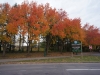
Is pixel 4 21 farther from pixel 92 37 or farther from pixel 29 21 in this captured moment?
pixel 92 37

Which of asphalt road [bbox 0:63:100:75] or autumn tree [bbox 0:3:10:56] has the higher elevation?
autumn tree [bbox 0:3:10:56]

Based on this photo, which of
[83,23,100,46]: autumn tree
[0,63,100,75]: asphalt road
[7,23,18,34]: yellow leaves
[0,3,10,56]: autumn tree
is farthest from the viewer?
[83,23,100,46]: autumn tree

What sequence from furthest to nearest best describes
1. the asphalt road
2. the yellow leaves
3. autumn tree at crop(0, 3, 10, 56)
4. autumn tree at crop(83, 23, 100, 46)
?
1. autumn tree at crop(83, 23, 100, 46)
2. autumn tree at crop(0, 3, 10, 56)
3. the yellow leaves
4. the asphalt road

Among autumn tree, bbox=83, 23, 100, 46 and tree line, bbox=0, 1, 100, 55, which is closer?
tree line, bbox=0, 1, 100, 55

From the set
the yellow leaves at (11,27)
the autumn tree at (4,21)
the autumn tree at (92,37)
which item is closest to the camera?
the yellow leaves at (11,27)

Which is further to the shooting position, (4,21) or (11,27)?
(4,21)

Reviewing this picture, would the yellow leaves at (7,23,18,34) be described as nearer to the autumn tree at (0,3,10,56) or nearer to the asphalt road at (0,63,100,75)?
the autumn tree at (0,3,10,56)

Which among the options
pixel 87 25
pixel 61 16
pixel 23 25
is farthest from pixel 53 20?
pixel 87 25

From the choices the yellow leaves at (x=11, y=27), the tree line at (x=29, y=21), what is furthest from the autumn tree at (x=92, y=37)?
the yellow leaves at (x=11, y=27)

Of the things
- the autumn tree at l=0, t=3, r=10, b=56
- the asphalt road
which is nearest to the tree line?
the autumn tree at l=0, t=3, r=10, b=56

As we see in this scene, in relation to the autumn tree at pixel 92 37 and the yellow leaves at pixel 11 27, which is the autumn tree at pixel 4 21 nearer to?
the yellow leaves at pixel 11 27

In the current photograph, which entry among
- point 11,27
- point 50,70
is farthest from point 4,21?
point 50,70

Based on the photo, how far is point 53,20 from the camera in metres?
33.3

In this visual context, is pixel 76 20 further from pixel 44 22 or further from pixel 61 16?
pixel 44 22
